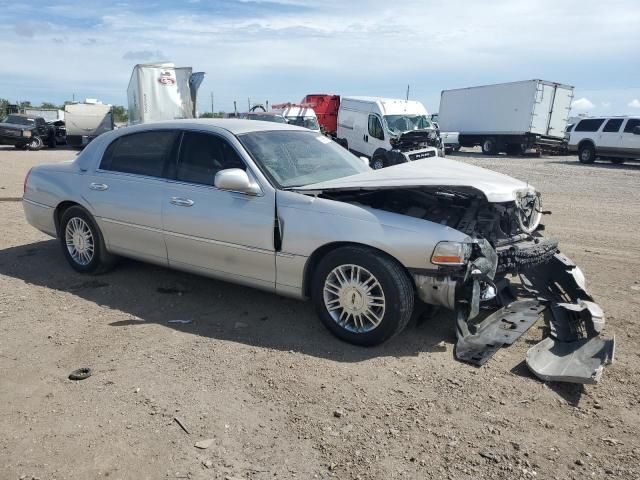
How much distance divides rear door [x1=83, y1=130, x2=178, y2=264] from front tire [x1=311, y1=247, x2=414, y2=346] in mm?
1745

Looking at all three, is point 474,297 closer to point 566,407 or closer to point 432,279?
point 432,279

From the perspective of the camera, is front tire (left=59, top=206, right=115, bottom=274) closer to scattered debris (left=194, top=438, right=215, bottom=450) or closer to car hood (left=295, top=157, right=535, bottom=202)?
car hood (left=295, top=157, right=535, bottom=202)

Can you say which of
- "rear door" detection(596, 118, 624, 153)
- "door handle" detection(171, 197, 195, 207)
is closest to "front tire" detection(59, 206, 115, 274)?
"door handle" detection(171, 197, 195, 207)

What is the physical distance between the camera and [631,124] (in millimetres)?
20156

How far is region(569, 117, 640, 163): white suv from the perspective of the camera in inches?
793

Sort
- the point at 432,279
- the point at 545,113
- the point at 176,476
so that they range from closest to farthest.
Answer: the point at 176,476 < the point at 432,279 < the point at 545,113

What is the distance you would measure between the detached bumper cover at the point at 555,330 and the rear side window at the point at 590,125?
19893 mm

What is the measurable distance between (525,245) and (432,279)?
109 centimetres

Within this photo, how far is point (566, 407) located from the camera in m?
3.19

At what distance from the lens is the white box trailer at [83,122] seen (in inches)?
1028

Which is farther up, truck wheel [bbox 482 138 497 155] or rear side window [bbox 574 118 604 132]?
rear side window [bbox 574 118 604 132]

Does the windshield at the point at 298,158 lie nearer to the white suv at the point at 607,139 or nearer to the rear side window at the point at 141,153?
the rear side window at the point at 141,153

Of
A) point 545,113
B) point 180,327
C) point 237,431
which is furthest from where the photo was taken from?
point 545,113

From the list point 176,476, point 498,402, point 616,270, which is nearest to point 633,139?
point 616,270
